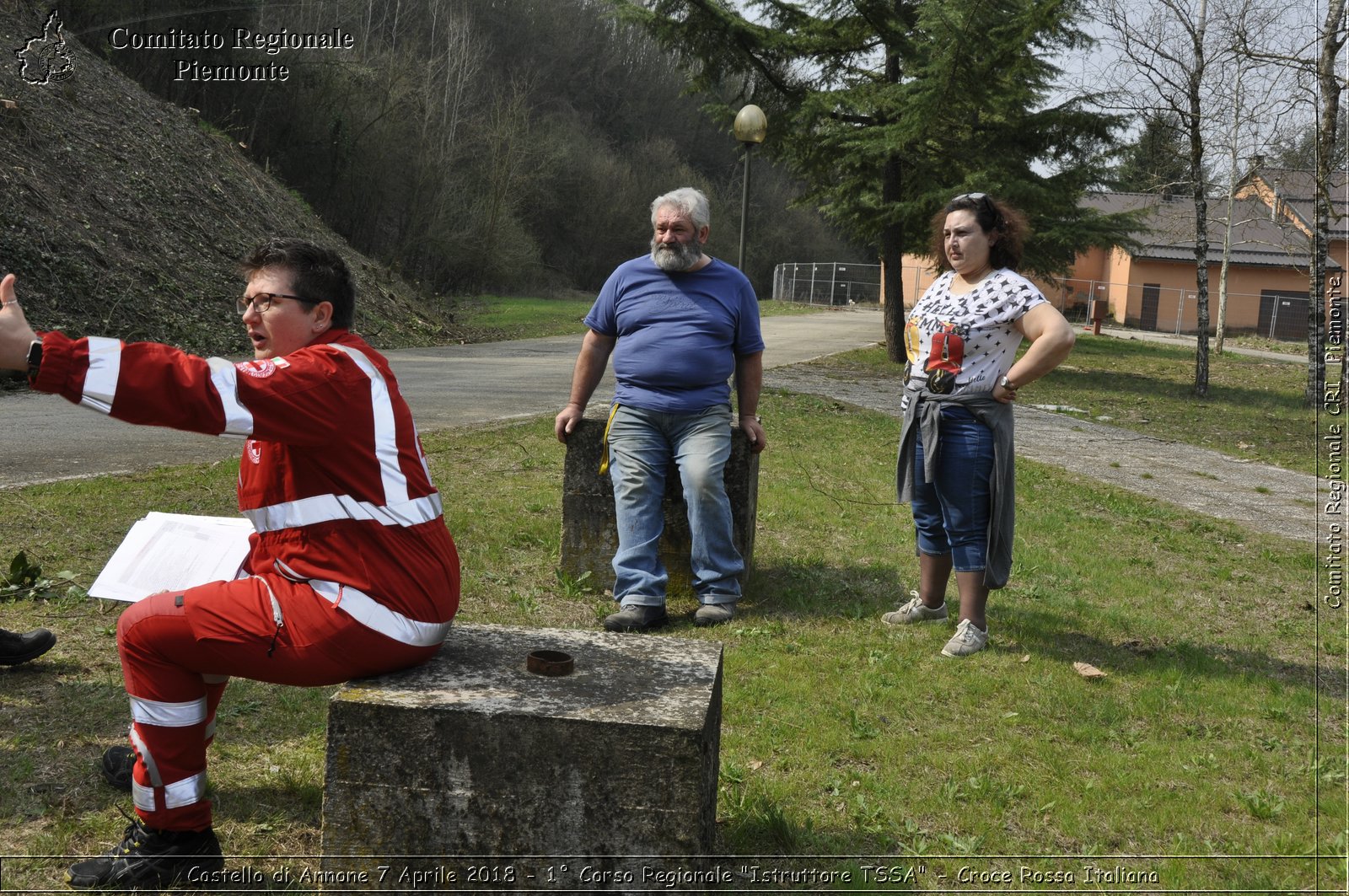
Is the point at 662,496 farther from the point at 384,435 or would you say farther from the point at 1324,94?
the point at 1324,94

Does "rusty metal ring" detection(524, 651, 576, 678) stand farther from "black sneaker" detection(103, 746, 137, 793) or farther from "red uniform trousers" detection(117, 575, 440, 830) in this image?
"black sneaker" detection(103, 746, 137, 793)

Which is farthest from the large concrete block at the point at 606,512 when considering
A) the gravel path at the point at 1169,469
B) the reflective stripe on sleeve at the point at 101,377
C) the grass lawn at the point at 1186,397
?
the grass lawn at the point at 1186,397

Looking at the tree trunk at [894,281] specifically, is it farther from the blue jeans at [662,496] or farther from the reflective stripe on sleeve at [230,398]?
the reflective stripe on sleeve at [230,398]

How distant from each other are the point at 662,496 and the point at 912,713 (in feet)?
5.55

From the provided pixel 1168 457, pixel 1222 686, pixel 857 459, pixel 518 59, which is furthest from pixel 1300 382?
pixel 518 59

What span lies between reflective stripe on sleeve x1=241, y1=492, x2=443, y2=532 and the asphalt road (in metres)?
3.50

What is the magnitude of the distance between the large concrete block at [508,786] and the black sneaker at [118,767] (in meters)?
0.99

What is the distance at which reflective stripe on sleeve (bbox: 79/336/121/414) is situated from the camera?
234 centimetres

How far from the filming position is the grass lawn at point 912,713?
10.8 ft

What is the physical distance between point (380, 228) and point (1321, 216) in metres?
23.9

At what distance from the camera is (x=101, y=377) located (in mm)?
2346

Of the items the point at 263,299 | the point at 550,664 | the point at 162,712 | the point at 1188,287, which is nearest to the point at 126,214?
the point at 263,299

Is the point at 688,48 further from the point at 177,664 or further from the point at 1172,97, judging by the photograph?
the point at 177,664

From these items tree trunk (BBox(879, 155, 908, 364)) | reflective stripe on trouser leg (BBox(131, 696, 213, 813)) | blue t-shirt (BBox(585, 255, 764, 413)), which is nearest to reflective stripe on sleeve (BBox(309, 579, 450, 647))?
reflective stripe on trouser leg (BBox(131, 696, 213, 813))
